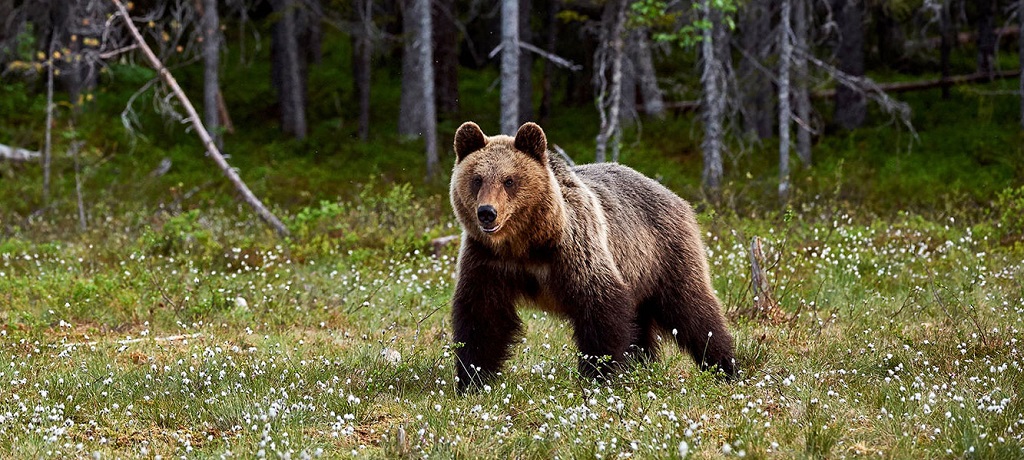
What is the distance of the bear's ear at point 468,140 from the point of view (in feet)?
20.8

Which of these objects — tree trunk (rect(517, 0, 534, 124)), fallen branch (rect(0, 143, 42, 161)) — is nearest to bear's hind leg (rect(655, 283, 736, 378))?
tree trunk (rect(517, 0, 534, 124))

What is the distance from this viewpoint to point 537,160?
6.28m

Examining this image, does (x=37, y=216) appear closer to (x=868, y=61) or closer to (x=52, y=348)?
(x=52, y=348)

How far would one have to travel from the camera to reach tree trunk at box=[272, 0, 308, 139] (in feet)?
84.0

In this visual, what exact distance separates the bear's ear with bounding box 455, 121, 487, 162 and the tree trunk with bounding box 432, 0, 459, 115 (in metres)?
19.1

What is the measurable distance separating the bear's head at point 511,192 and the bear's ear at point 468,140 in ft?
0.04

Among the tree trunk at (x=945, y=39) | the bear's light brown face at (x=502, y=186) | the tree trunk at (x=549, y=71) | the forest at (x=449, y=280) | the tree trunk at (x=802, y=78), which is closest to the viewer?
the forest at (x=449, y=280)

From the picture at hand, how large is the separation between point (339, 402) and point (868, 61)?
28092 mm

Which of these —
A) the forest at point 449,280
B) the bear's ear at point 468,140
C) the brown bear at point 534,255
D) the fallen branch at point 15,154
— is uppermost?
the bear's ear at point 468,140

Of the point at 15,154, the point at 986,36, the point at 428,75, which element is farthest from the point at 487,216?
the point at 986,36

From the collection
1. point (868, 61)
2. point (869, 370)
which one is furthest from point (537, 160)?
point (868, 61)

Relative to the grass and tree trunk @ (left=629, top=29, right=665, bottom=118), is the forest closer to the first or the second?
the grass

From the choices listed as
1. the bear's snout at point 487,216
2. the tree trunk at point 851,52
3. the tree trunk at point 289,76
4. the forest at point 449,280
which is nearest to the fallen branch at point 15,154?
the forest at point 449,280

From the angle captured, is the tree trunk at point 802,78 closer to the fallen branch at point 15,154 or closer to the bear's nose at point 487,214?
the bear's nose at point 487,214
